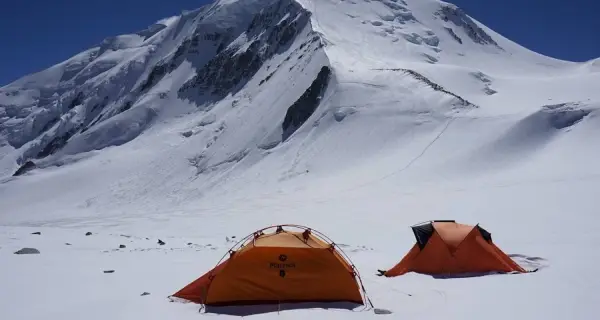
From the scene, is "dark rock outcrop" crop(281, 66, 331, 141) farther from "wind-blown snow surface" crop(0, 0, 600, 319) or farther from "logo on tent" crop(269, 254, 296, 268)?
"logo on tent" crop(269, 254, 296, 268)

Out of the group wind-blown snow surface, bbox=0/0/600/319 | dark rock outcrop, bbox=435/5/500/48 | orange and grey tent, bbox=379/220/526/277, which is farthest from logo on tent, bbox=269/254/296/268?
dark rock outcrop, bbox=435/5/500/48

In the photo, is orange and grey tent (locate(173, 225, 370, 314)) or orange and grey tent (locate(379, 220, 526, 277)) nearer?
orange and grey tent (locate(173, 225, 370, 314))

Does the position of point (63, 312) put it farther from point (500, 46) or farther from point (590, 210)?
point (500, 46)

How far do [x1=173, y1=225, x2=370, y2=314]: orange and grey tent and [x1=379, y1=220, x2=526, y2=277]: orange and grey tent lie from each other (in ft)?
8.15

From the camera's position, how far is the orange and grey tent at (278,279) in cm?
877

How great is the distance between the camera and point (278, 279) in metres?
8.80

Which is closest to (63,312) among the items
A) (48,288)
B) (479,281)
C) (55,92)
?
(48,288)

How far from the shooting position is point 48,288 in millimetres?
9305

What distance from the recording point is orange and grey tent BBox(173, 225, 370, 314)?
8766mm

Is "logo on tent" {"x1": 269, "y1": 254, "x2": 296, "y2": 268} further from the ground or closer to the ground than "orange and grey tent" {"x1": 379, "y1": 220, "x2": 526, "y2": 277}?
further from the ground

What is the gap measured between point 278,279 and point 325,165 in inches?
1266

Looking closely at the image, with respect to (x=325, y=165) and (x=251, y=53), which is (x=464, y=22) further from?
(x=325, y=165)

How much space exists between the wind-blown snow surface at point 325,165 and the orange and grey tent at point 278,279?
614 mm

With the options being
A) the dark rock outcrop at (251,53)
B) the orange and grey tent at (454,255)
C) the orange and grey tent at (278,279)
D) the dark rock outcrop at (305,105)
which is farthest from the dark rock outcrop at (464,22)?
the orange and grey tent at (278,279)
